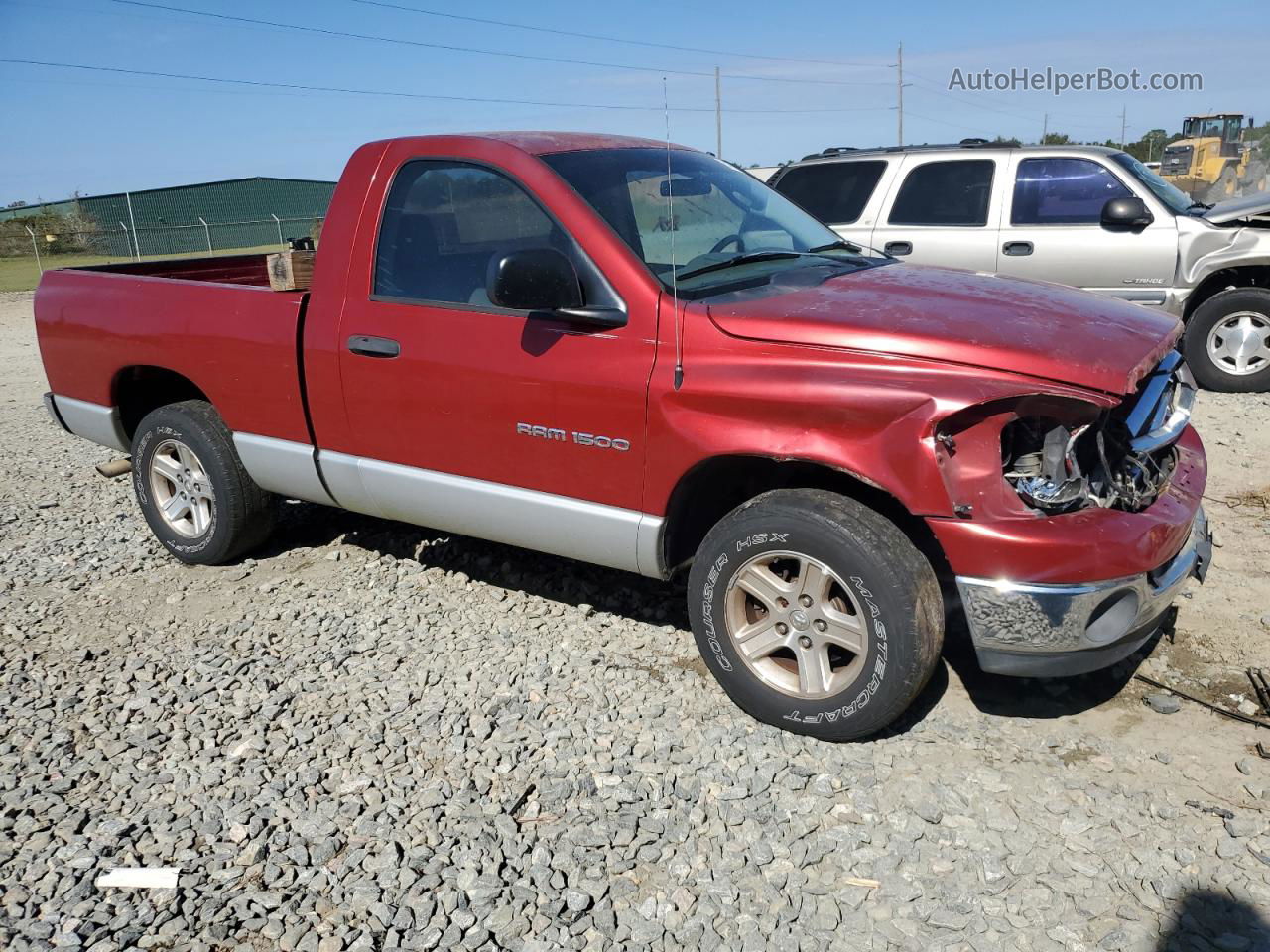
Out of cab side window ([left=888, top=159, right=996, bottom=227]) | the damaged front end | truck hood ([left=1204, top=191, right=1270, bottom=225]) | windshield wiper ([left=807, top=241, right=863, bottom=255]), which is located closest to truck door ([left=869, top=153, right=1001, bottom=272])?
cab side window ([left=888, top=159, right=996, bottom=227])

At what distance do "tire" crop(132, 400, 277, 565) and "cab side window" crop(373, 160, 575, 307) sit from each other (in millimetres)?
1340

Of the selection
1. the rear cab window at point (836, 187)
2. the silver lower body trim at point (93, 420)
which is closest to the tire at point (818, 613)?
the silver lower body trim at point (93, 420)

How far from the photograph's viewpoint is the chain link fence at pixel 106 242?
1154 inches

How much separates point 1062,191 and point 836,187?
179cm

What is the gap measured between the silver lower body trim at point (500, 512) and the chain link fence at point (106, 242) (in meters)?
26.3

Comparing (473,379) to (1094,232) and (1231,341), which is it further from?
(1231,341)

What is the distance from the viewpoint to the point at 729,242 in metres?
4.09

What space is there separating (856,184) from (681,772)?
656cm

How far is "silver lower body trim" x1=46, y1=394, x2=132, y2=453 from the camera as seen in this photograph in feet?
17.4

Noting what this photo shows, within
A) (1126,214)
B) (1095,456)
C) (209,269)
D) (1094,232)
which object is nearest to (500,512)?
(1095,456)

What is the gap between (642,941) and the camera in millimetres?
2607

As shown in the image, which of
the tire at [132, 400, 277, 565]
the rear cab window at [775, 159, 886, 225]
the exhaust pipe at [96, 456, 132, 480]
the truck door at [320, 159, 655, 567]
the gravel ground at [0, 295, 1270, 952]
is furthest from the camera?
the rear cab window at [775, 159, 886, 225]

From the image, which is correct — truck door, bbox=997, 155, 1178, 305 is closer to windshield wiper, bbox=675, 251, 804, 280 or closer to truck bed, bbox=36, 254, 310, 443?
windshield wiper, bbox=675, 251, 804, 280

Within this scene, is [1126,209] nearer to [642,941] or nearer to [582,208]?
[582,208]
